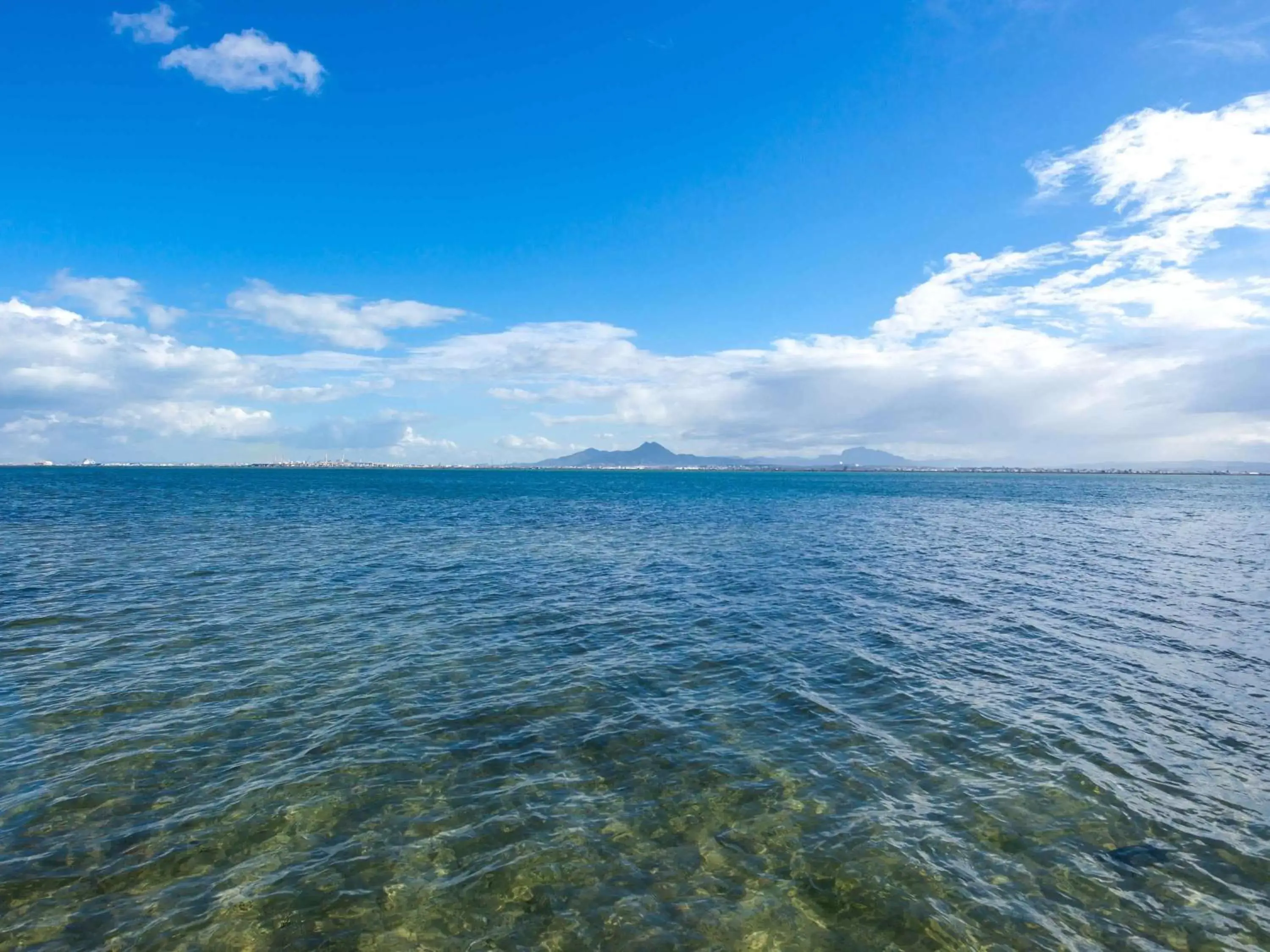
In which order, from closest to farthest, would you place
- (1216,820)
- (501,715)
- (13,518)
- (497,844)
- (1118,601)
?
(497,844) < (1216,820) < (501,715) < (1118,601) < (13,518)

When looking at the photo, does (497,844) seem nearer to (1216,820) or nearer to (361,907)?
(361,907)

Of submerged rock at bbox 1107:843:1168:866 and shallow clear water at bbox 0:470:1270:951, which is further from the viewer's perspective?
submerged rock at bbox 1107:843:1168:866

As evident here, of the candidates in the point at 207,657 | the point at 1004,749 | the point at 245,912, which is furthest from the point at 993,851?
the point at 207,657

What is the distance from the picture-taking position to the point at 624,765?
1547 cm

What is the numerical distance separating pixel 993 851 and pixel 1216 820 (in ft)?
18.5

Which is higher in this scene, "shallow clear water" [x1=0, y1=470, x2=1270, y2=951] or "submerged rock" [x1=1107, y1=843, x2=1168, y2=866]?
"shallow clear water" [x1=0, y1=470, x2=1270, y2=951]

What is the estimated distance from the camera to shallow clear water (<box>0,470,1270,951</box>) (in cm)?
1049

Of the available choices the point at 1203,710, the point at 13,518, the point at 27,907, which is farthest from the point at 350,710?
the point at 13,518

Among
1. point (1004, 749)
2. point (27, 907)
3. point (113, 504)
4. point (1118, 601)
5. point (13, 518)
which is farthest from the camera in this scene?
point (113, 504)

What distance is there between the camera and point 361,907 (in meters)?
10.5

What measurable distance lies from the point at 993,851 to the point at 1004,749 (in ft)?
16.5

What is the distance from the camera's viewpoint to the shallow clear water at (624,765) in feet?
34.4

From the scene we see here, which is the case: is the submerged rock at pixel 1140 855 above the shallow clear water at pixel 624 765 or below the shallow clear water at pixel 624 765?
below

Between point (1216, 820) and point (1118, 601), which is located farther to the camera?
point (1118, 601)
